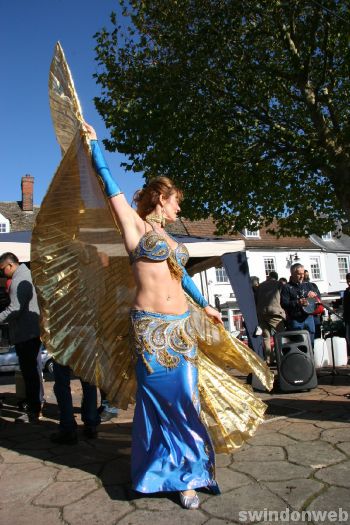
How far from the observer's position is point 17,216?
91.4ft

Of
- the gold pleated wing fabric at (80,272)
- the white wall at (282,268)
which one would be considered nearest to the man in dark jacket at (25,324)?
the gold pleated wing fabric at (80,272)

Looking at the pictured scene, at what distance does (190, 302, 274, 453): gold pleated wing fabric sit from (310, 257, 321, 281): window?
1134 inches

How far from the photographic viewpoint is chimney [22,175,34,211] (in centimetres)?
2859

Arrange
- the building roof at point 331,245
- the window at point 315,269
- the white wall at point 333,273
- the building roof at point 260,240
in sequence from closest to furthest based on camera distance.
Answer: the building roof at point 260,240, the window at point 315,269, the white wall at point 333,273, the building roof at point 331,245

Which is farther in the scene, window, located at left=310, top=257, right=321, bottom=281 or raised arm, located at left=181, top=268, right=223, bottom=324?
window, located at left=310, top=257, right=321, bottom=281

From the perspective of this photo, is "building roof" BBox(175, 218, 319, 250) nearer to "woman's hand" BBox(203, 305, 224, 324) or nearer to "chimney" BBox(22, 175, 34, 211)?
"chimney" BBox(22, 175, 34, 211)

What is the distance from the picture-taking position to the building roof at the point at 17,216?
27078 millimetres

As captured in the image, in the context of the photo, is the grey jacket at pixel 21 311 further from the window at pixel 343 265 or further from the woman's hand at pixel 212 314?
the window at pixel 343 265

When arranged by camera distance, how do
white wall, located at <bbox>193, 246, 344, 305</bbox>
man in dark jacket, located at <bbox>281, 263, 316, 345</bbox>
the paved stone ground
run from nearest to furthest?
the paved stone ground < man in dark jacket, located at <bbox>281, 263, 316, 345</bbox> < white wall, located at <bbox>193, 246, 344, 305</bbox>

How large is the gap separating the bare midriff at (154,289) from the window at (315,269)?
2948cm

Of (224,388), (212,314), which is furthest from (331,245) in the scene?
(224,388)

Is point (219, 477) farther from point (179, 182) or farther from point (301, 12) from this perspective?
point (301, 12)

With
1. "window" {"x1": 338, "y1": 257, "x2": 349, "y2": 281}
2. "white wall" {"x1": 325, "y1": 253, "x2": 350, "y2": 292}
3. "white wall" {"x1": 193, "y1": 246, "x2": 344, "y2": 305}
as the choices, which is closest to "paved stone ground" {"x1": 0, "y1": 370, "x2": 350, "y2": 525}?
"white wall" {"x1": 193, "y1": 246, "x2": 344, "y2": 305}

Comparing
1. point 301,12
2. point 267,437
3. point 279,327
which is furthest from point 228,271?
point 301,12
